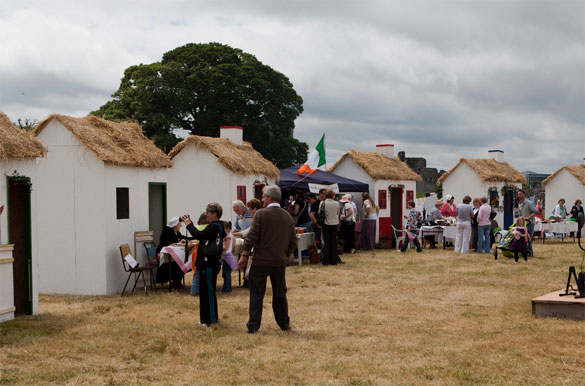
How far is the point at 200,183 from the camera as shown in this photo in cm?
1689

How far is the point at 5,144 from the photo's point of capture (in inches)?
350

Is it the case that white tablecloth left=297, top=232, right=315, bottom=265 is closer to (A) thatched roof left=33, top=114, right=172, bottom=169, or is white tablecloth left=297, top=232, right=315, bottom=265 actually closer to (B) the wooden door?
(A) thatched roof left=33, top=114, right=172, bottom=169

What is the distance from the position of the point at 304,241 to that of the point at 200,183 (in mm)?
3180

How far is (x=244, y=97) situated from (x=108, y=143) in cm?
2320

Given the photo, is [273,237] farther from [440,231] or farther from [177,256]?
[440,231]

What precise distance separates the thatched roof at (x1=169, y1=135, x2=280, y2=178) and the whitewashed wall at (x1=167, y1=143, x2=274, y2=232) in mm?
146

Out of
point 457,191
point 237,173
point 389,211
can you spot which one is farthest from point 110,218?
point 457,191

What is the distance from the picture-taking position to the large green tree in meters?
32.6

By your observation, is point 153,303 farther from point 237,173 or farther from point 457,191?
point 457,191

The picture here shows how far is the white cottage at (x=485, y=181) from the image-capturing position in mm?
26578

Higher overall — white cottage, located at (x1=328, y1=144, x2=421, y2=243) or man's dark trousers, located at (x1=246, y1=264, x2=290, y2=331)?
white cottage, located at (x1=328, y1=144, x2=421, y2=243)

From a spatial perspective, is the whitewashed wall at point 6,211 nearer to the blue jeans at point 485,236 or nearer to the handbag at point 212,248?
the handbag at point 212,248

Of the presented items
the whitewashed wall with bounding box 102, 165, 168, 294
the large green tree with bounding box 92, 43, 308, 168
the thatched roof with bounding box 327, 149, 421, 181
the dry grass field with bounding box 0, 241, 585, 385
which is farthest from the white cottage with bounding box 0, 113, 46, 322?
the large green tree with bounding box 92, 43, 308, 168

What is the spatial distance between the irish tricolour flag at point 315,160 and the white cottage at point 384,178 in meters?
2.96
